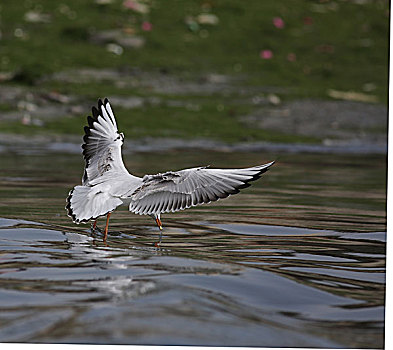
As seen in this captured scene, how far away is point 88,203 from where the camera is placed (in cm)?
731

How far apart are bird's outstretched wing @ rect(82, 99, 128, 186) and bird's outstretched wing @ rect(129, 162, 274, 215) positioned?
64 centimetres

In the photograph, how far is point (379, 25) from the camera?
2600cm

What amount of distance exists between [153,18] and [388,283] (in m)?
19.1

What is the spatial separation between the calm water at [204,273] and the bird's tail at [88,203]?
30 cm

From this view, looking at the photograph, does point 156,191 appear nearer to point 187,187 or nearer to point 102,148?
point 187,187

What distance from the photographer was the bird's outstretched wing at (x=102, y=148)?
321 inches

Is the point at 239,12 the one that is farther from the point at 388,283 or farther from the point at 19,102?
the point at 388,283

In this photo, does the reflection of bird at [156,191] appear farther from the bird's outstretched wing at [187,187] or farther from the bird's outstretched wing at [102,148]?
the bird's outstretched wing at [102,148]

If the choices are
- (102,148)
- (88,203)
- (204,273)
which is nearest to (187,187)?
(88,203)

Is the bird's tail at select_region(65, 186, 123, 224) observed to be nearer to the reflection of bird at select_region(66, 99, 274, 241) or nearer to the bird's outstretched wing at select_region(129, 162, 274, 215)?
the reflection of bird at select_region(66, 99, 274, 241)

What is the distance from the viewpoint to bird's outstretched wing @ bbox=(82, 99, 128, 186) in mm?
8164

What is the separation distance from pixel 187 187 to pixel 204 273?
1.16 meters

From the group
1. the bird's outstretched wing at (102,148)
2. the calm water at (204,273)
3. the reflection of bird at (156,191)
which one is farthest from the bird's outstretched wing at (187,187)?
the bird's outstretched wing at (102,148)

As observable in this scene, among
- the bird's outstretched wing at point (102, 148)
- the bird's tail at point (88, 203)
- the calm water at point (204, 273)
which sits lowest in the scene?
A: the calm water at point (204, 273)
